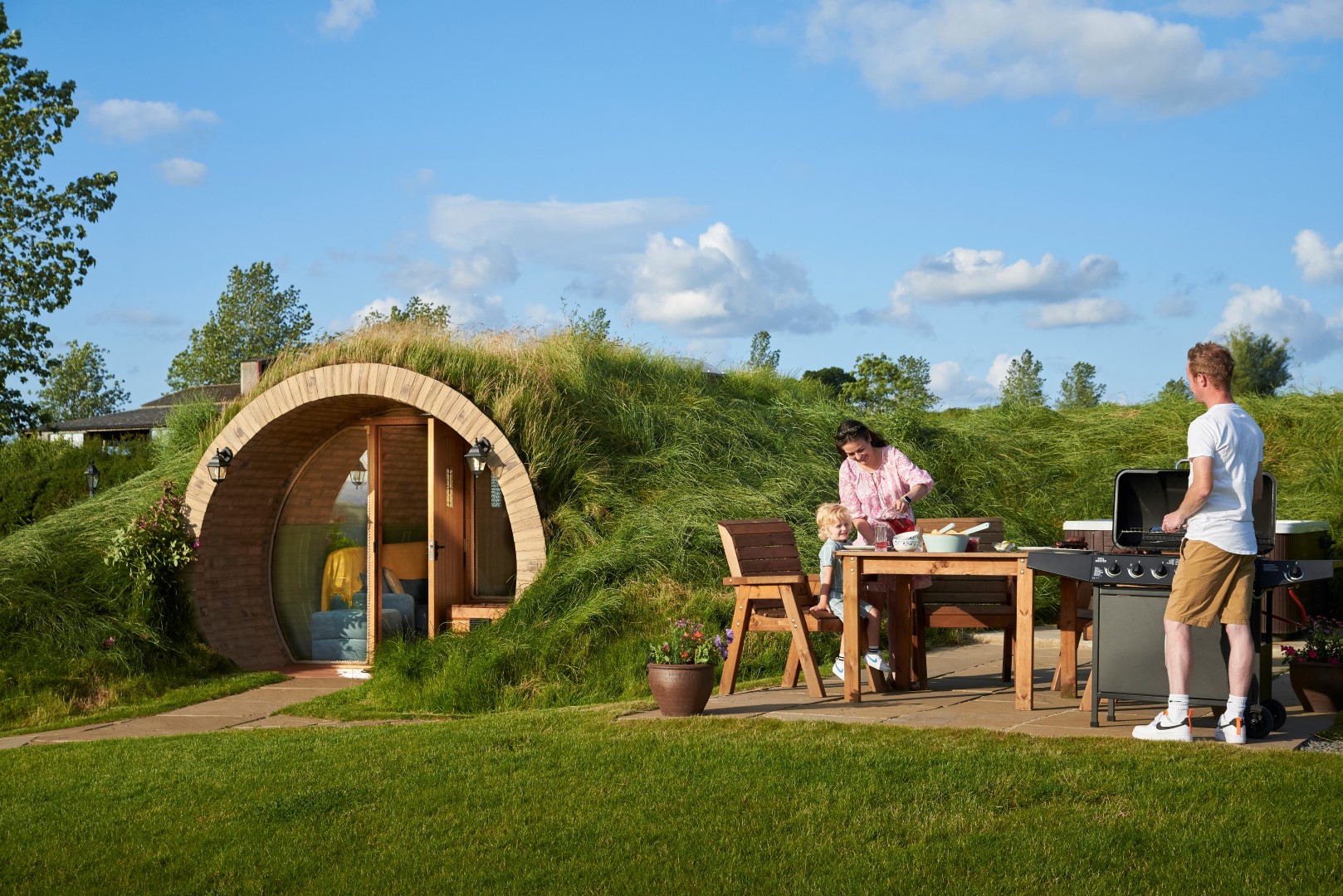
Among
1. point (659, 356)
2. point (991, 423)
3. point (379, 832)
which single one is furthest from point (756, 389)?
point (379, 832)

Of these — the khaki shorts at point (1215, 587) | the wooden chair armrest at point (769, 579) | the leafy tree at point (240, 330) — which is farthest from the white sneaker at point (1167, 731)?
the leafy tree at point (240, 330)

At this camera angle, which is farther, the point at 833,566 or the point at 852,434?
the point at 852,434

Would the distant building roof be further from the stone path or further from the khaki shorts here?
the khaki shorts

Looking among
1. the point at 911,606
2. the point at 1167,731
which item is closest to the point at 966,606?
the point at 911,606

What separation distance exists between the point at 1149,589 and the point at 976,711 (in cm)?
123

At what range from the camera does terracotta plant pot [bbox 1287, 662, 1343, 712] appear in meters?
6.17

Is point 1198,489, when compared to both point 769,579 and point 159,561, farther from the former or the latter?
point 159,561

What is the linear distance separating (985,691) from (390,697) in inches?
172

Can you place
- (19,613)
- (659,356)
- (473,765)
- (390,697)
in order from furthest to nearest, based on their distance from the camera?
(659,356) → (19,613) → (390,697) → (473,765)

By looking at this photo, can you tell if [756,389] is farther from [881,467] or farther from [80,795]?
[80,795]

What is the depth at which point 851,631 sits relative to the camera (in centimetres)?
662

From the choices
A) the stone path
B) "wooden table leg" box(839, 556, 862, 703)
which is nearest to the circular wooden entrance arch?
the stone path

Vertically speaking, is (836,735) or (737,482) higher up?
(737,482)

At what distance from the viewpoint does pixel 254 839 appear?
462 cm
